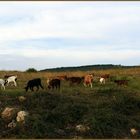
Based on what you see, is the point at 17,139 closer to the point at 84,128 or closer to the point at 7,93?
the point at 84,128

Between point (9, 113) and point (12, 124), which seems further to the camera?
point (9, 113)

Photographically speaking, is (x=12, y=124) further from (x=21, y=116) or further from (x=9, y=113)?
(x=9, y=113)

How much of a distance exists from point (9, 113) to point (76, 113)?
3.10 meters

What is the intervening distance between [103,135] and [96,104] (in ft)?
10.3

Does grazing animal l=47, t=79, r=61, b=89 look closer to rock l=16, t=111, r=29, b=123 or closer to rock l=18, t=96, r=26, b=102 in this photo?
rock l=18, t=96, r=26, b=102

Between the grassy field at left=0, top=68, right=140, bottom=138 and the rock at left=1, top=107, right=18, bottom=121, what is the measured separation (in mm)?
266

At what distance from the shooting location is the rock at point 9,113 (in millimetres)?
23330

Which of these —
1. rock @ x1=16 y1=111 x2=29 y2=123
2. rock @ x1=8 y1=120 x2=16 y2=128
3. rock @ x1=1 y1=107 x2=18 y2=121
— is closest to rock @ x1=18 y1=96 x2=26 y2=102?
rock @ x1=1 y1=107 x2=18 y2=121

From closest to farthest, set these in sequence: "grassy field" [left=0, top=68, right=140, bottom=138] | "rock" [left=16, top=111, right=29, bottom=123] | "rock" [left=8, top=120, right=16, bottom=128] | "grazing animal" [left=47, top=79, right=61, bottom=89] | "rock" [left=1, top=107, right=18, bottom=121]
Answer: "grassy field" [left=0, top=68, right=140, bottom=138] → "rock" [left=8, top=120, right=16, bottom=128] → "rock" [left=16, top=111, right=29, bottom=123] → "rock" [left=1, top=107, right=18, bottom=121] → "grazing animal" [left=47, top=79, right=61, bottom=89]

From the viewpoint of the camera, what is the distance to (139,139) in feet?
→ 69.4

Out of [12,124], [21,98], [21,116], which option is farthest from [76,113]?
[21,98]

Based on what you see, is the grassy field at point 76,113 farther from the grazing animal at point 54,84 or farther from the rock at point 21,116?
the grazing animal at point 54,84

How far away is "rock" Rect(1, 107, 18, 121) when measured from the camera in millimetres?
23330

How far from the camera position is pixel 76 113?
77.9ft
